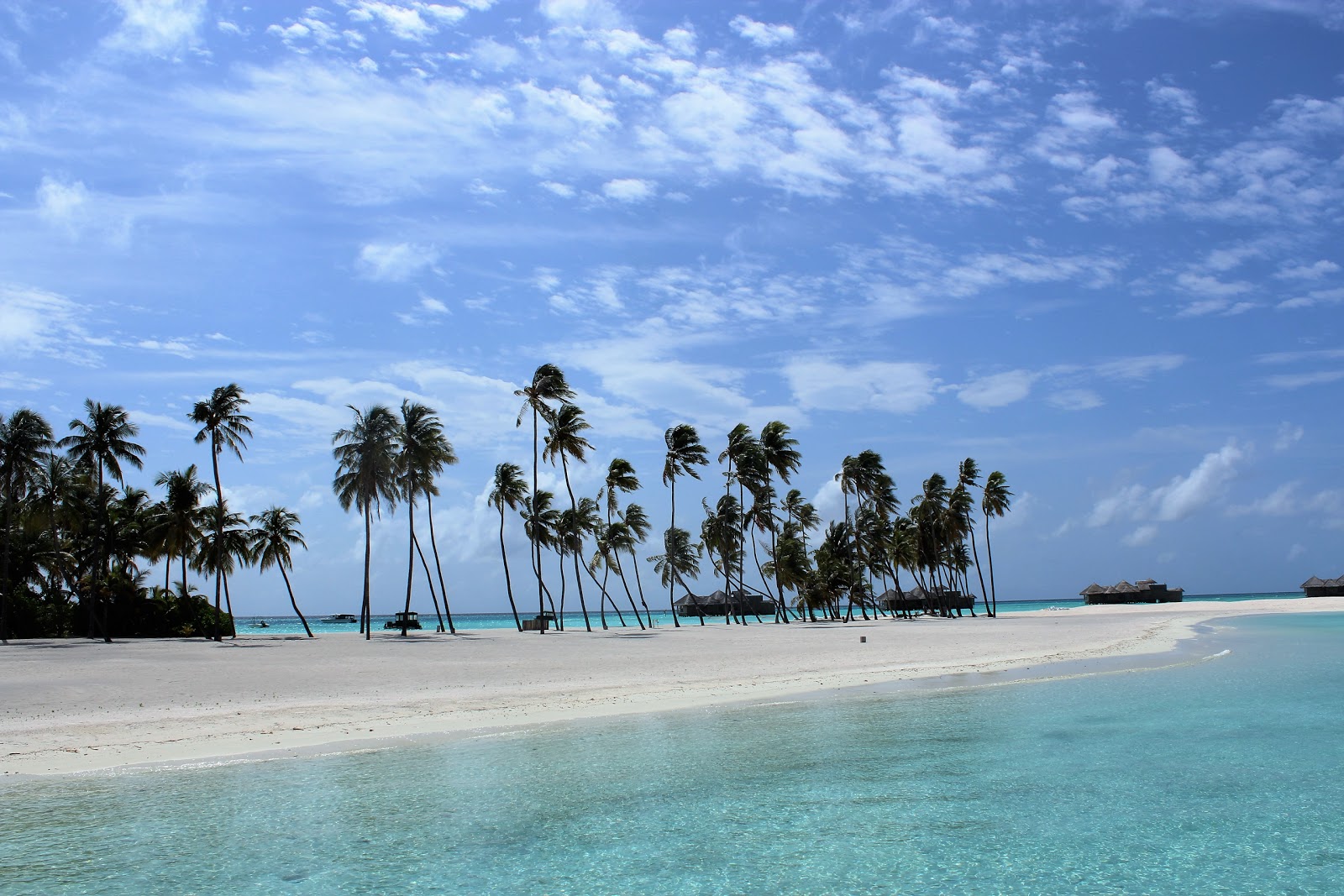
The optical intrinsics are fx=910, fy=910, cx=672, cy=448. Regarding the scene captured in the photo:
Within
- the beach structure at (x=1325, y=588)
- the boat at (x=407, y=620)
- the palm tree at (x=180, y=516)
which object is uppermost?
the palm tree at (x=180, y=516)

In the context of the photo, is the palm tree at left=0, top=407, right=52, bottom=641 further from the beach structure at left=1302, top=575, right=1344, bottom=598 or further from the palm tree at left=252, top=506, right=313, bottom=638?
the beach structure at left=1302, top=575, right=1344, bottom=598

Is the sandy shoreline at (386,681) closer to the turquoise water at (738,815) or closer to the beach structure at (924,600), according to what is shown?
the turquoise water at (738,815)

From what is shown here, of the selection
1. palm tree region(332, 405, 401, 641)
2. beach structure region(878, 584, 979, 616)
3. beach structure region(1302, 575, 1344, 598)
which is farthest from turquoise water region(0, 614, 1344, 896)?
beach structure region(1302, 575, 1344, 598)

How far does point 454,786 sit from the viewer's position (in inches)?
432

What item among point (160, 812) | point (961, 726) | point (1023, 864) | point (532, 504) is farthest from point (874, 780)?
point (532, 504)

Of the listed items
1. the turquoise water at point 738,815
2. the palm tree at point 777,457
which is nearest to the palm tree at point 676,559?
the palm tree at point 777,457

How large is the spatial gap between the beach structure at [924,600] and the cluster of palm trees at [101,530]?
178 ft

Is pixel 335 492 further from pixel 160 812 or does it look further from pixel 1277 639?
pixel 1277 639

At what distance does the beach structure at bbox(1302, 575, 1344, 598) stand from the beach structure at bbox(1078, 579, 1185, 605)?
46.2ft

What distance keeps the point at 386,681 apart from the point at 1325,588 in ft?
332

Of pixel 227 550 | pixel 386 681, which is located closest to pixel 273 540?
pixel 227 550

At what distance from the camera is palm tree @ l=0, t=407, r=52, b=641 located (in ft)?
140

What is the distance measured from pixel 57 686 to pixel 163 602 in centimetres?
3226

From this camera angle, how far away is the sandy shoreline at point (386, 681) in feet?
46.0
